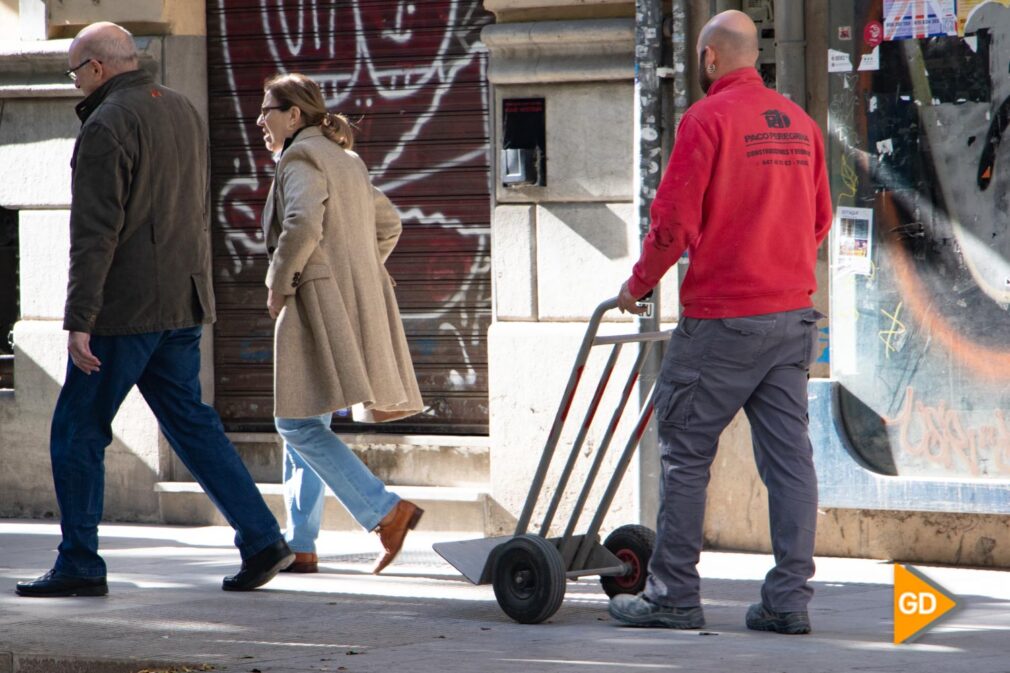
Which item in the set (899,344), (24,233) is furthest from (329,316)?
(24,233)

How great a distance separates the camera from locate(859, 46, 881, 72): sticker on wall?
6883 millimetres

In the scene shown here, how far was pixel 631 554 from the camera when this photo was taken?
5715 millimetres

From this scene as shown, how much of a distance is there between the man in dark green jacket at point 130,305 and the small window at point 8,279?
3309 millimetres

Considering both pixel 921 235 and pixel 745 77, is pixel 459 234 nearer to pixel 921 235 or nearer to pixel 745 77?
pixel 921 235

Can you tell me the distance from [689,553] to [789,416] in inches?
20.5

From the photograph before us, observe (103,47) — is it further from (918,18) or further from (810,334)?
(918,18)

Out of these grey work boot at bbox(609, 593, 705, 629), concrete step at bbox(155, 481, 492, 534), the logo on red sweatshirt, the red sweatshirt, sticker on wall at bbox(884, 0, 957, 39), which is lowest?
concrete step at bbox(155, 481, 492, 534)

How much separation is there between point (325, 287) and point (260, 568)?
1094mm

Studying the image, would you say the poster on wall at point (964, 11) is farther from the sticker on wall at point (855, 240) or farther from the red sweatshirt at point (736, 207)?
the red sweatshirt at point (736, 207)

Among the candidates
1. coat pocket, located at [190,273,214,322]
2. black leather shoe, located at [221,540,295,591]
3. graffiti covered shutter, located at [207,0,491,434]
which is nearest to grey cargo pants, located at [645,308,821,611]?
black leather shoe, located at [221,540,295,591]

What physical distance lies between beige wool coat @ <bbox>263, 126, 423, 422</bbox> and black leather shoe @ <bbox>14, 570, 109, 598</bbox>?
95 cm

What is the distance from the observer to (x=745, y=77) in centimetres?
512

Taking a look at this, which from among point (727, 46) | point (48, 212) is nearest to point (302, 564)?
point (727, 46)

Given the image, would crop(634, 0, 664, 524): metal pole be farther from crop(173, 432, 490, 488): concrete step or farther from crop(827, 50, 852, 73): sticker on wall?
crop(173, 432, 490, 488): concrete step
